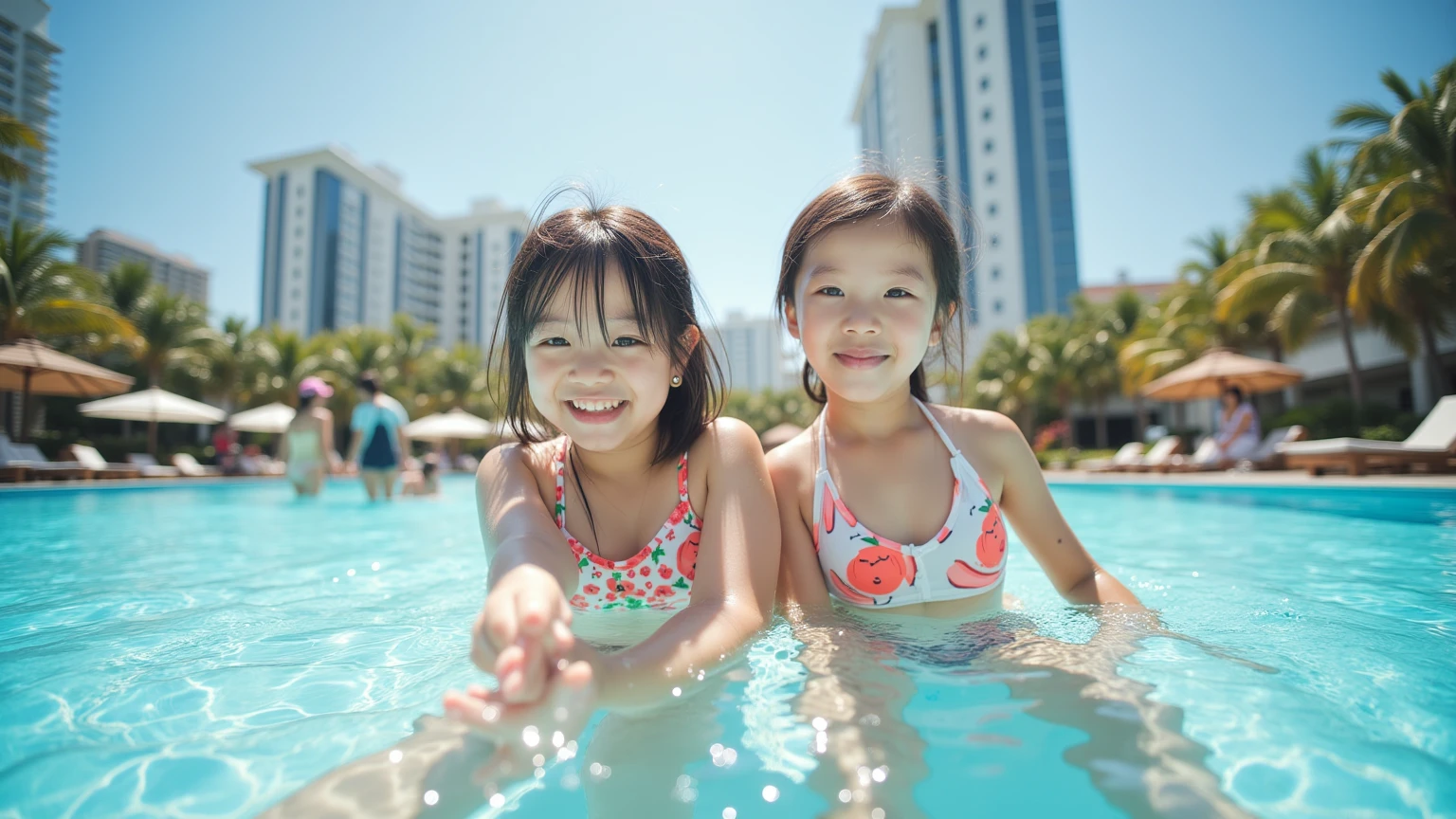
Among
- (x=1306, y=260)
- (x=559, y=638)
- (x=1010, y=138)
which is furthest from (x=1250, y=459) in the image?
(x=1010, y=138)

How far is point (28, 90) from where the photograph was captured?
944cm

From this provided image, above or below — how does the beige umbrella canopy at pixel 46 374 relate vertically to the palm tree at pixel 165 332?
below

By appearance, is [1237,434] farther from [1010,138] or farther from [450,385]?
[1010,138]

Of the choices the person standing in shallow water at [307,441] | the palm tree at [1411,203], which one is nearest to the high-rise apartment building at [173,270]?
the person standing in shallow water at [307,441]

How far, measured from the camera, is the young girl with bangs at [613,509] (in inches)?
39.1

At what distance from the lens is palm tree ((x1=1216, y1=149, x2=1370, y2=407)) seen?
16406 mm

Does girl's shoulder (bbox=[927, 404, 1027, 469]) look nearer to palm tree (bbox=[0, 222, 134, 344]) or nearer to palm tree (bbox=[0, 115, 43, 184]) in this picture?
palm tree (bbox=[0, 115, 43, 184])

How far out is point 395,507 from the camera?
9.67 meters

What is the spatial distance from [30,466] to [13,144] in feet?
21.3

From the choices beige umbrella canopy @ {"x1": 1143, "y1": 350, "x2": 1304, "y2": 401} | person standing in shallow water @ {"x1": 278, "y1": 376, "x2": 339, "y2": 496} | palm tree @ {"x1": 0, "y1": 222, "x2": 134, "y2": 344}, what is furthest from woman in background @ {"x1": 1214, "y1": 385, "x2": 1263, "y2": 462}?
palm tree @ {"x1": 0, "y1": 222, "x2": 134, "y2": 344}

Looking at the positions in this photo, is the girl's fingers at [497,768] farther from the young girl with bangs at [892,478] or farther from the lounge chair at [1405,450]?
the lounge chair at [1405,450]

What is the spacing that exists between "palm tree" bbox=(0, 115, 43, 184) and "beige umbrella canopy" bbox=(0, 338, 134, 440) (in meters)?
3.84

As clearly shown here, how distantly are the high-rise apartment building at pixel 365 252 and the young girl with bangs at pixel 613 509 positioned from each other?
61.1 meters

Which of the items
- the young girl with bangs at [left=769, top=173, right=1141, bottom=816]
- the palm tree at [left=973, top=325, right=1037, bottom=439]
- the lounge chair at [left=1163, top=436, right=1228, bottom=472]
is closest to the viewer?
the young girl with bangs at [left=769, top=173, right=1141, bottom=816]
